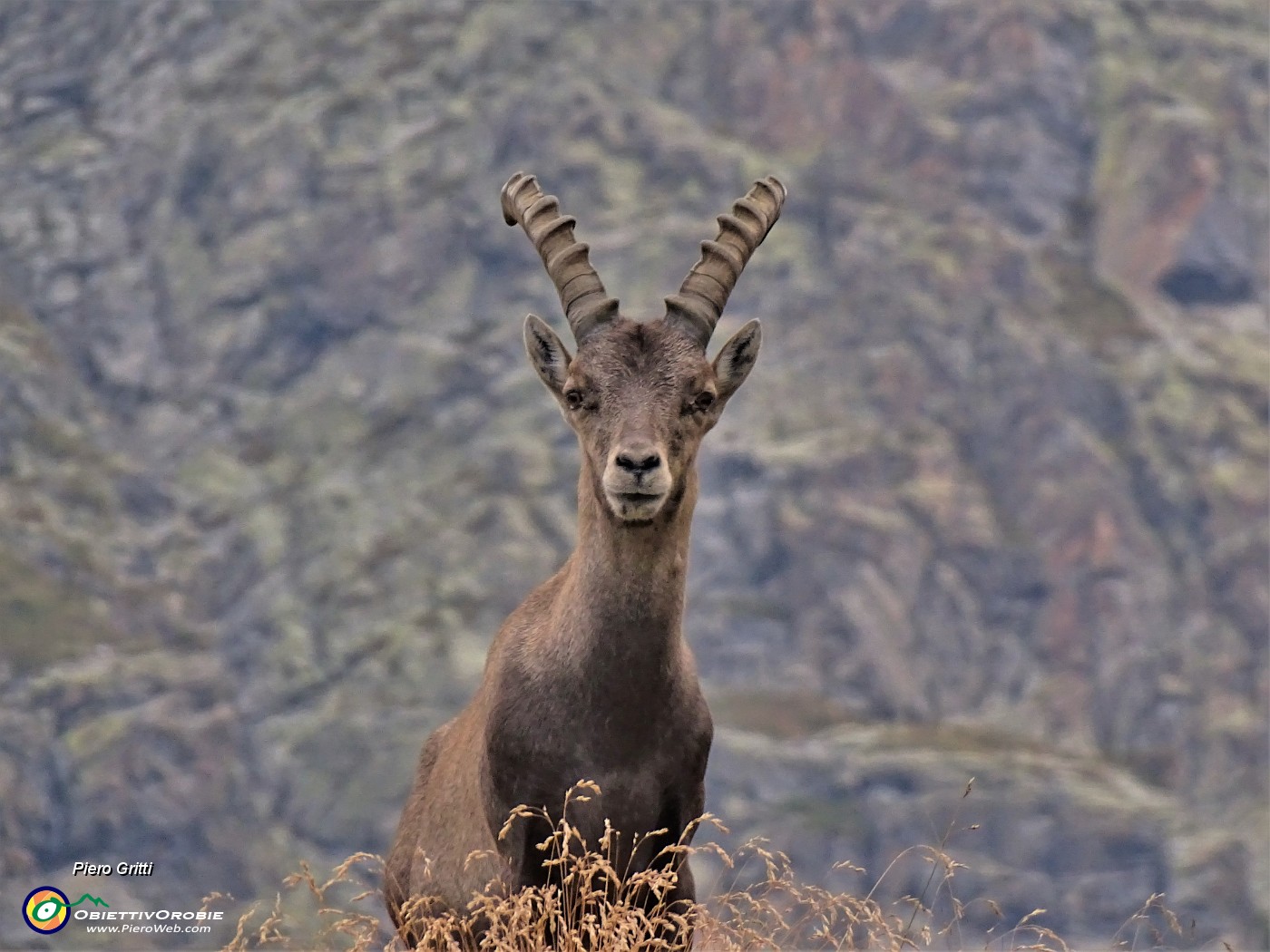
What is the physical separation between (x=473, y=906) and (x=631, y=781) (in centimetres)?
132

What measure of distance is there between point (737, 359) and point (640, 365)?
3.59 ft

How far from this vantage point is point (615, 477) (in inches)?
506

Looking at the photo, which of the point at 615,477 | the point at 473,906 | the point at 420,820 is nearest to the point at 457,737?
the point at 420,820

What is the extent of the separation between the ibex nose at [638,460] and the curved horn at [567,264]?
1345mm

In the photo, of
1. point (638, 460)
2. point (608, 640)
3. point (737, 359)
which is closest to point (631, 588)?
point (608, 640)

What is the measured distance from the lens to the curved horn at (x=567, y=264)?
14.3 meters

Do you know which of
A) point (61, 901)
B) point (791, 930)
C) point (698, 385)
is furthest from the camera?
point (61, 901)

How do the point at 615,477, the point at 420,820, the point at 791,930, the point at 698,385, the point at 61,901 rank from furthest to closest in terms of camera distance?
1. the point at 61,901
2. the point at 420,820
3. the point at 698,385
4. the point at 615,477
5. the point at 791,930

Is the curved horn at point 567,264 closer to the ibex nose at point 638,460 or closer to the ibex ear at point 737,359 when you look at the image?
the ibex ear at point 737,359

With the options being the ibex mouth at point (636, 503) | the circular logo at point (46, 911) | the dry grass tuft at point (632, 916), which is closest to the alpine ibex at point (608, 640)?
the ibex mouth at point (636, 503)

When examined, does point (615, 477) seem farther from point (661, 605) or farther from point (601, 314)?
point (601, 314)

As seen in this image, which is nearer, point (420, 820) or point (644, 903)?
point (644, 903)

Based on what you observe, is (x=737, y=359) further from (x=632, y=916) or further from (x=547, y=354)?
(x=632, y=916)

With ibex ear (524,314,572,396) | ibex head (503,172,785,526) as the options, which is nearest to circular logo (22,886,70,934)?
ibex ear (524,314,572,396)
